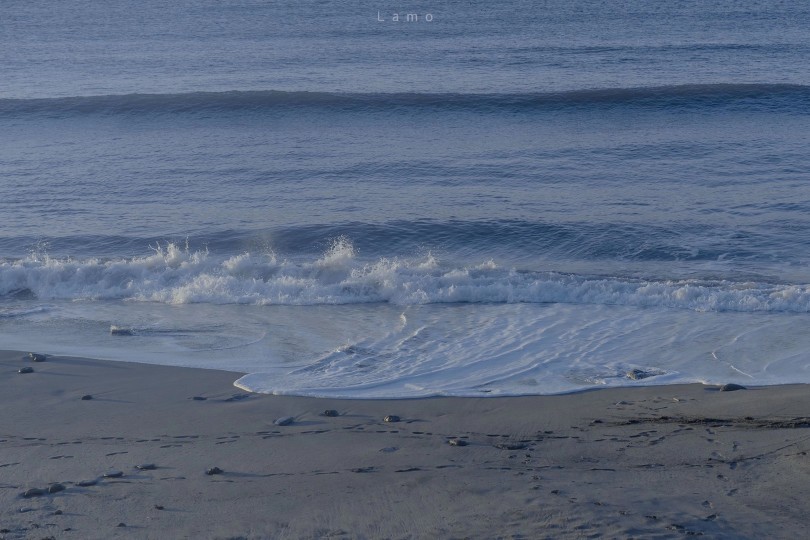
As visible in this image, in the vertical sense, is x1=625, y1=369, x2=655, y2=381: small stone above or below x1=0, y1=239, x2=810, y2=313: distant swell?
below

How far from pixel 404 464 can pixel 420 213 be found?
800 cm

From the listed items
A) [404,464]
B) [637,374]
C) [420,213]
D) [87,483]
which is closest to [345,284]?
[420,213]

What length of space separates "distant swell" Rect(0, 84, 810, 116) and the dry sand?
572 inches

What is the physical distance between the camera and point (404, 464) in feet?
18.0

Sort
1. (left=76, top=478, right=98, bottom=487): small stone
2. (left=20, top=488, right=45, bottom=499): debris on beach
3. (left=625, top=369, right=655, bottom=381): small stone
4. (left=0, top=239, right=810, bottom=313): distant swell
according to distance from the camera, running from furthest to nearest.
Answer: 1. (left=0, top=239, right=810, bottom=313): distant swell
2. (left=625, top=369, right=655, bottom=381): small stone
3. (left=76, top=478, right=98, bottom=487): small stone
4. (left=20, top=488, right=45, bottom=499): debris on beach

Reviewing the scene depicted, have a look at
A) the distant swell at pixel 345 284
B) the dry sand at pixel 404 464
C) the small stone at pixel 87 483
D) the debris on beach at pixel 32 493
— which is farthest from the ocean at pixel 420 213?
the debris on beach at pixel 32 493

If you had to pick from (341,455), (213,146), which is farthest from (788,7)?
(341,455)

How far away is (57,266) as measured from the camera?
1078 cm

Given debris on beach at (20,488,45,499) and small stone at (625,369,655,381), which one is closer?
debris on beach at (20,488,45,499)

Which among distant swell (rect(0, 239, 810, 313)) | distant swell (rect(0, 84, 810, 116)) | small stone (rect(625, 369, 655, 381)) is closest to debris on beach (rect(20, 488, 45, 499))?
small stone (rect(625, 369, 655, 381))

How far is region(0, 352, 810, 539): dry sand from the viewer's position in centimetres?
A: 476

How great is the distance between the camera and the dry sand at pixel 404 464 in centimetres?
476

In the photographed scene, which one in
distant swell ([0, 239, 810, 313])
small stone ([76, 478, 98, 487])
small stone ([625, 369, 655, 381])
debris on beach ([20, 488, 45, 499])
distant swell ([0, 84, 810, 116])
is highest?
distant swell ([0, 84, 810, 116])

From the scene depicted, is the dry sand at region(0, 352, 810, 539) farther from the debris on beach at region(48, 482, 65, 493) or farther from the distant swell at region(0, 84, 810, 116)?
the distant swell at region(0, 84, 810, 116)
